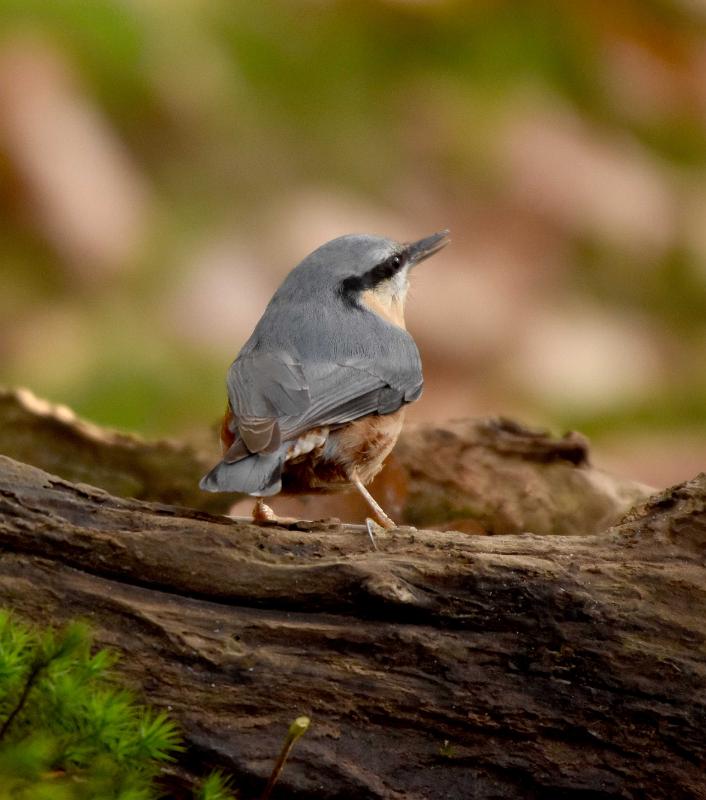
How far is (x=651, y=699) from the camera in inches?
102

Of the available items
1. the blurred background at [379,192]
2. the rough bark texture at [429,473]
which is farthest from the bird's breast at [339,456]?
the blurred background at [379,192]

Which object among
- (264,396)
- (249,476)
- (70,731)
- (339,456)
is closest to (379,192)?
(339,456)

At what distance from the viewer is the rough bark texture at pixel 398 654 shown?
255 centimetres

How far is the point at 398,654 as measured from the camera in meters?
2.61

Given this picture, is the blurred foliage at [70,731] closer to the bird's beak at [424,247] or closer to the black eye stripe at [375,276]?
the black eye stripe at [375,276]

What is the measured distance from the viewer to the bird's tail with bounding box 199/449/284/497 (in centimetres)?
284

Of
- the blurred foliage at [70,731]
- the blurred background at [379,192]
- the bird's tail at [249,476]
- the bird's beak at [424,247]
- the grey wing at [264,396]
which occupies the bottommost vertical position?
the blurred foliage at [70,731]

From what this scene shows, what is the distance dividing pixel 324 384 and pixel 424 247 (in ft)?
3.08

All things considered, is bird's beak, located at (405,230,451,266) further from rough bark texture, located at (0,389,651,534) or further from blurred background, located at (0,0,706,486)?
blurred background, located at (0,0,706,486)

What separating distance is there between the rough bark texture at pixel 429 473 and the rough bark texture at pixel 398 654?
1.10 metres

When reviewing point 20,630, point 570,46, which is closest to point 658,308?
point 570,46

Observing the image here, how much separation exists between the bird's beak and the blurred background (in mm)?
1984

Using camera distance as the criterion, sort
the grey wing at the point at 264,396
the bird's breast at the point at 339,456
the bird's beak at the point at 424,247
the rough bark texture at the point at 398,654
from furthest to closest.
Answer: the bird's beak at the point at 424,247 < the bird's breast at the point at 339,456 < the grey wing at the point at 264,396 < the rough bark texture at the point at 398,654

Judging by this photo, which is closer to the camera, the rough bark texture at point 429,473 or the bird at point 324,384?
the bird at point 324,384
